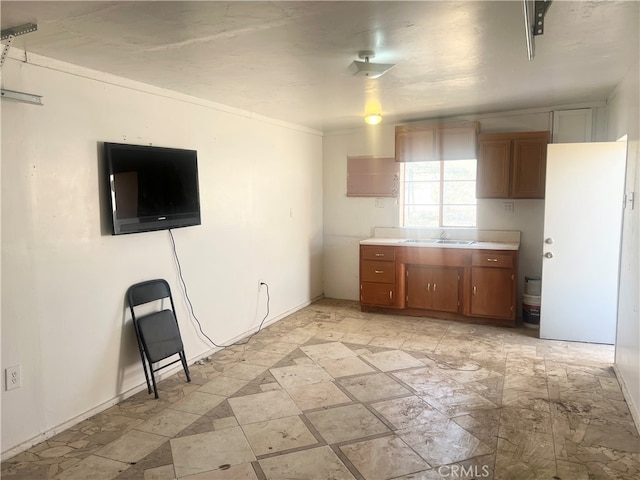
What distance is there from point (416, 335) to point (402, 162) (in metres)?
2.18

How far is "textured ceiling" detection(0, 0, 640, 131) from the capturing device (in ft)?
6.85

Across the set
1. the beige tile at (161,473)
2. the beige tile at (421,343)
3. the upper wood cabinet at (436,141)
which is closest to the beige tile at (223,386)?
the beige tile at (161,473)

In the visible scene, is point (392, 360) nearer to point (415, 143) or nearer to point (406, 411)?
point (406, 411)

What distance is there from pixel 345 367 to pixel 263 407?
36.8 inches

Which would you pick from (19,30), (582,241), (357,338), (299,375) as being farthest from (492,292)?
(19,30)

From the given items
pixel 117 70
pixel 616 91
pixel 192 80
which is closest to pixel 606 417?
pixel 616 91

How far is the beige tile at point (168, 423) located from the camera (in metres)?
2.80

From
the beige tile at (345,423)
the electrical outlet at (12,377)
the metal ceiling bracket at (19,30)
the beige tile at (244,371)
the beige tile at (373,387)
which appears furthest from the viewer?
the beige tile at (244,371)

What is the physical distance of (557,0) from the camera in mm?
Answer: 2043

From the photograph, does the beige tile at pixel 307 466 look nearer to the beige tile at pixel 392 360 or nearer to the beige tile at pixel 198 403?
the beige tile at pixel 198 403

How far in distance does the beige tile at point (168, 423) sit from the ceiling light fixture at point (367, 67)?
253 centimetres

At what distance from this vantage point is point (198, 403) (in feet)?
10.4

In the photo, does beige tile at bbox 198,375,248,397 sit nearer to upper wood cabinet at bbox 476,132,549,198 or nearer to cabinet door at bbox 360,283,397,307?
cabinet door at bbox 360,283,397,307

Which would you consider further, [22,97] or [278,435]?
[278,435]
